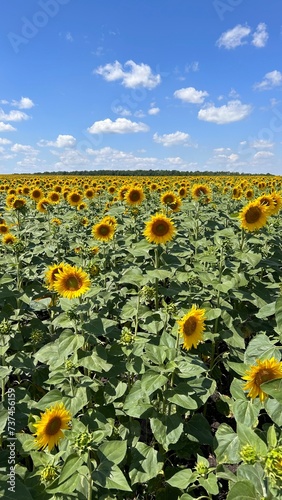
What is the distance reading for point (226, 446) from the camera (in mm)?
2549

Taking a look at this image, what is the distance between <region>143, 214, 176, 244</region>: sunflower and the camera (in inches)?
173

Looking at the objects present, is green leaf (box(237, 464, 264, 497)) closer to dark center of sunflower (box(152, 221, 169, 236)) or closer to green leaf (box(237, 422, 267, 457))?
green leaf (box(237, 422, 267, 457))

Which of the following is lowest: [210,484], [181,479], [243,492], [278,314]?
[181,479]

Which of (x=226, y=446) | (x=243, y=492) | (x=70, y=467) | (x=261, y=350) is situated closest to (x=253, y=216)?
(x=261, y=350)

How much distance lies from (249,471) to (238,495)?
186mm

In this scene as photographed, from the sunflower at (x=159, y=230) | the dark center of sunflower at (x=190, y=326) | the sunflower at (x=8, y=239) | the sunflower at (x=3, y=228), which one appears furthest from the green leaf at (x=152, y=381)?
the sunflower at (x=3, y=228)

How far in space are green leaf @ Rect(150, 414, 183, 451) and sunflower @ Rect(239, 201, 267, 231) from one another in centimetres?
252

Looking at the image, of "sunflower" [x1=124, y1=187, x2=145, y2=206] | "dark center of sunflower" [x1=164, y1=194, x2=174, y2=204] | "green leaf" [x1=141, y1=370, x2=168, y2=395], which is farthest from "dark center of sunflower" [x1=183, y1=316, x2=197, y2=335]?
"sunflower" [x1=124, y1=187, x2=145, y2=206]

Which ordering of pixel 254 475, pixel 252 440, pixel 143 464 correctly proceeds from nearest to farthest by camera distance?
pixel 254 475 < pixel 252 440 < pixel 143 464

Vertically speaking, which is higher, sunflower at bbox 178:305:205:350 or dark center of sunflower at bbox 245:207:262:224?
dark center of sunflower at bbox 245:207:262:224

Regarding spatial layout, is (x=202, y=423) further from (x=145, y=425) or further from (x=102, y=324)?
(x=102, y=324)

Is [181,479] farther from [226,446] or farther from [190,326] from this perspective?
[190,326]

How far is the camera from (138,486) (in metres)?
3.10

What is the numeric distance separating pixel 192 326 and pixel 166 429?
81 centimetres
